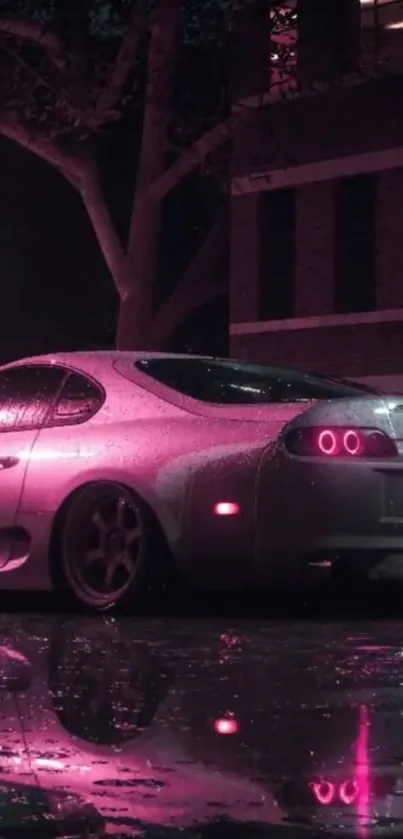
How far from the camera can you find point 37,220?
33.4 metres

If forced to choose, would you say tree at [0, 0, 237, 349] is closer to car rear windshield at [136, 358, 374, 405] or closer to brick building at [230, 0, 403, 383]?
brick building at [230, 0, 403, 383]

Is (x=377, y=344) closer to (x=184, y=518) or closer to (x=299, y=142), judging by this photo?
(x=299, y=142)

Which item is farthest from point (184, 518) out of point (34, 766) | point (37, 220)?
point (37, 220)

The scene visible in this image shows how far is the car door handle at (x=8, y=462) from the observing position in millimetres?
10273

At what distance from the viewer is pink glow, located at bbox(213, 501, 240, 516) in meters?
9.33

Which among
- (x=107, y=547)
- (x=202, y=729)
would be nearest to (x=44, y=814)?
(x=202, y=729)

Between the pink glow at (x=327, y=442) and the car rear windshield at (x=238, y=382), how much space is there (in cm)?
55

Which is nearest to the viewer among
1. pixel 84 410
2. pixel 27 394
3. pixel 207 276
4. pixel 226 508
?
pixel 226 508

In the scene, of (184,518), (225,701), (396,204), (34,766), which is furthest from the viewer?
(396,204)

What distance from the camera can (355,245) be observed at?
23.6m

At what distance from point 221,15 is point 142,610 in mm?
14119

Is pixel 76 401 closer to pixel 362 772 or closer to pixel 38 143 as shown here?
pixel 362 772

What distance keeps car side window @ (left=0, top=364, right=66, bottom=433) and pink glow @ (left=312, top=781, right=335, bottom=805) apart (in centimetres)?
528

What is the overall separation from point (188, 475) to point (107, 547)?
0.58 m
